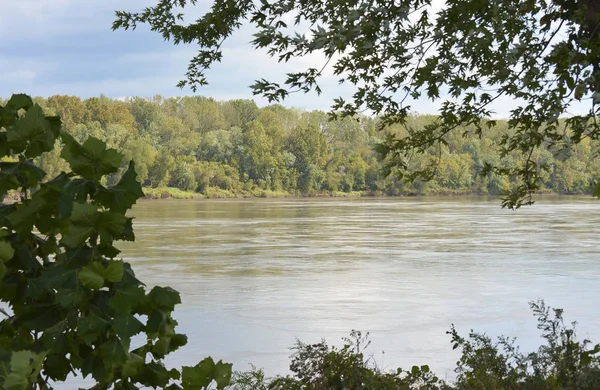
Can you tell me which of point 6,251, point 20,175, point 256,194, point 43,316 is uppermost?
point 20,175

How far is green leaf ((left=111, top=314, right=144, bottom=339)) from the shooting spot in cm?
135

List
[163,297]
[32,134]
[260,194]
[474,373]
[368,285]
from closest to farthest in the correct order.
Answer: [163,297], [32,134], [474,373], [368,285], [260,194]

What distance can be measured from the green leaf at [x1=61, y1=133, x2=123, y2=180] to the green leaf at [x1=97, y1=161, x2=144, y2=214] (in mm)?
28

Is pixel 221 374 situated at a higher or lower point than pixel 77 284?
lower

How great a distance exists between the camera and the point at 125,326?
135cm

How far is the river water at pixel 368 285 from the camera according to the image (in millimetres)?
10180

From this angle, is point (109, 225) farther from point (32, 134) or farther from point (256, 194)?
point (256, 194)

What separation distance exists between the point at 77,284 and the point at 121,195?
0.54ft

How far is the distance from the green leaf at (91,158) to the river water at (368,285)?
7.51 metres

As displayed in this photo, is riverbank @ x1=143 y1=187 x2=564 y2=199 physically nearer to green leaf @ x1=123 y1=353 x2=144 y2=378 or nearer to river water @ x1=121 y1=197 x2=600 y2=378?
river water @ x1=121 y1=197 x2=600 y2=378

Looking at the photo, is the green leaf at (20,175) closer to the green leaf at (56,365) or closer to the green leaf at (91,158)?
the green leaf at (91,158)

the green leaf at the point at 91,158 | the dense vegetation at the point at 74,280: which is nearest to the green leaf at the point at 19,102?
the dense vegetation at the point at 74,280

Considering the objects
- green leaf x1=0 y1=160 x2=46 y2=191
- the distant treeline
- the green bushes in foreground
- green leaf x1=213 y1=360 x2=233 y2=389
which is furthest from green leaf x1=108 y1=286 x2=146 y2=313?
the distant treeline

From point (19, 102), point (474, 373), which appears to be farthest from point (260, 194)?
point (19, 102)
